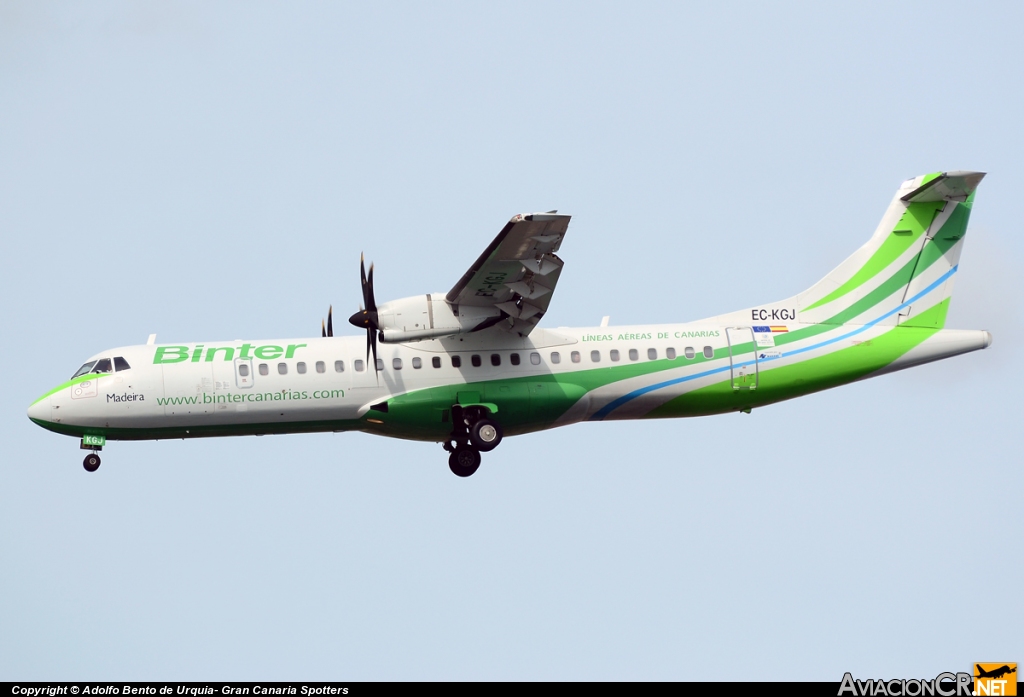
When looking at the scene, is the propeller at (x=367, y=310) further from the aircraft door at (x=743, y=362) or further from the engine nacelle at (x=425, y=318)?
the aircraft door at (x=743, y=362)

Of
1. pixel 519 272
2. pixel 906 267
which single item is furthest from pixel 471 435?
pixel 906 267

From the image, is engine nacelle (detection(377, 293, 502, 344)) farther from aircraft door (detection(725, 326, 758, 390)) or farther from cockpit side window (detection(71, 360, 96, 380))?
cockpit side window (detection(71, 360, 96, 380))

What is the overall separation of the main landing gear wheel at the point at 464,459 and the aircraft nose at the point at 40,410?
29.6 ft

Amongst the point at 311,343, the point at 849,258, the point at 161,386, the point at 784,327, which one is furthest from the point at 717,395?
the point at 161,386

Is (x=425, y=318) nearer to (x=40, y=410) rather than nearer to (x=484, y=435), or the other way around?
(x=484, y=435)

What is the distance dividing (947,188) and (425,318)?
42.5 feet

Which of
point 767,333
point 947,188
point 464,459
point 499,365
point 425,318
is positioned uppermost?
point 947,188

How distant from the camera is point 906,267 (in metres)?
34.1

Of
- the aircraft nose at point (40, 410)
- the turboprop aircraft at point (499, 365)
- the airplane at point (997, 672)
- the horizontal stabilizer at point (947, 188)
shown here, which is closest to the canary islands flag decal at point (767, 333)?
the turboprop aircraft at point (499, 365)

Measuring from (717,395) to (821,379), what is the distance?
2511 mm

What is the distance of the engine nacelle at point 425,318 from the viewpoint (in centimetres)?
2995

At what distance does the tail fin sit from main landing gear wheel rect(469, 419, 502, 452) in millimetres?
7836

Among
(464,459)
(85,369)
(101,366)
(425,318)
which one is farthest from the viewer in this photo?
(464,459)

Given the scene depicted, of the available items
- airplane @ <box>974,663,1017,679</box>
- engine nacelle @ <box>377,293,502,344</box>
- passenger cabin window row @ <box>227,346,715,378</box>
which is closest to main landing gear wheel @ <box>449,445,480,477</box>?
passenger cabin window row @ <box>227,346,715,378</box>
